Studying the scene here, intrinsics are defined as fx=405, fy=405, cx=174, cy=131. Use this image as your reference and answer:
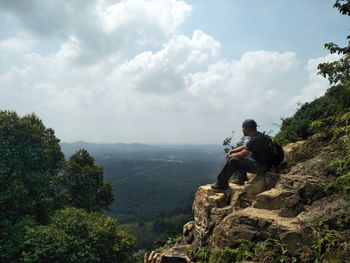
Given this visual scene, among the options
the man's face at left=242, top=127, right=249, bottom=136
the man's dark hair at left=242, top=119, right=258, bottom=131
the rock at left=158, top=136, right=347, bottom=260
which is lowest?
the rock at left=158, top=136, right=347, bottom=260

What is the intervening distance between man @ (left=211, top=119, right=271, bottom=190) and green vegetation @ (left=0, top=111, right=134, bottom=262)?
23.0m

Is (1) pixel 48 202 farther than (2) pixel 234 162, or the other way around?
(1) pixel 48 202

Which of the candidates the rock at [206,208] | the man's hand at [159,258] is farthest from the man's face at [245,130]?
the man's hand at [159,258]

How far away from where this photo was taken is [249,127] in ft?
40.2

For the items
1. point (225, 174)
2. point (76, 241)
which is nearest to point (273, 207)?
point (225, 174)

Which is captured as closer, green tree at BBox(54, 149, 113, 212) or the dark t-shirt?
the dark t-shirt

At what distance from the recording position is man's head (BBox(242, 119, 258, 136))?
12.2 metres

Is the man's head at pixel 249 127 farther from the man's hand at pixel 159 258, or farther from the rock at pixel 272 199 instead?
the man's hand at pixel 159 258

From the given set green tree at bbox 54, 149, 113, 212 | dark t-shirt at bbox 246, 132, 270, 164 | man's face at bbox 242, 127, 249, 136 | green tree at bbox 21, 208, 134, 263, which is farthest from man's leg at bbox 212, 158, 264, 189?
green tree at bbox 54, 149, 113, 212

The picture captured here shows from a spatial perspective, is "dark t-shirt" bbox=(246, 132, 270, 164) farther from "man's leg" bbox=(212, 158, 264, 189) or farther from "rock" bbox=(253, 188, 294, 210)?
"rock" bbox=(253, 188, 294, 210)

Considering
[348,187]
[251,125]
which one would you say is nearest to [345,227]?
[348,187]

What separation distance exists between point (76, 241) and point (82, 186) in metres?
12.7

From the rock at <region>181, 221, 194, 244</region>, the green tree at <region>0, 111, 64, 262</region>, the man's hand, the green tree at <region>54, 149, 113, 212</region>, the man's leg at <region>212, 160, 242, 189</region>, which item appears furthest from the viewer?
the green tree at <region>54, 149, 113, 212</region>

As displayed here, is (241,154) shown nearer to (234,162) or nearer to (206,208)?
(234,162)
